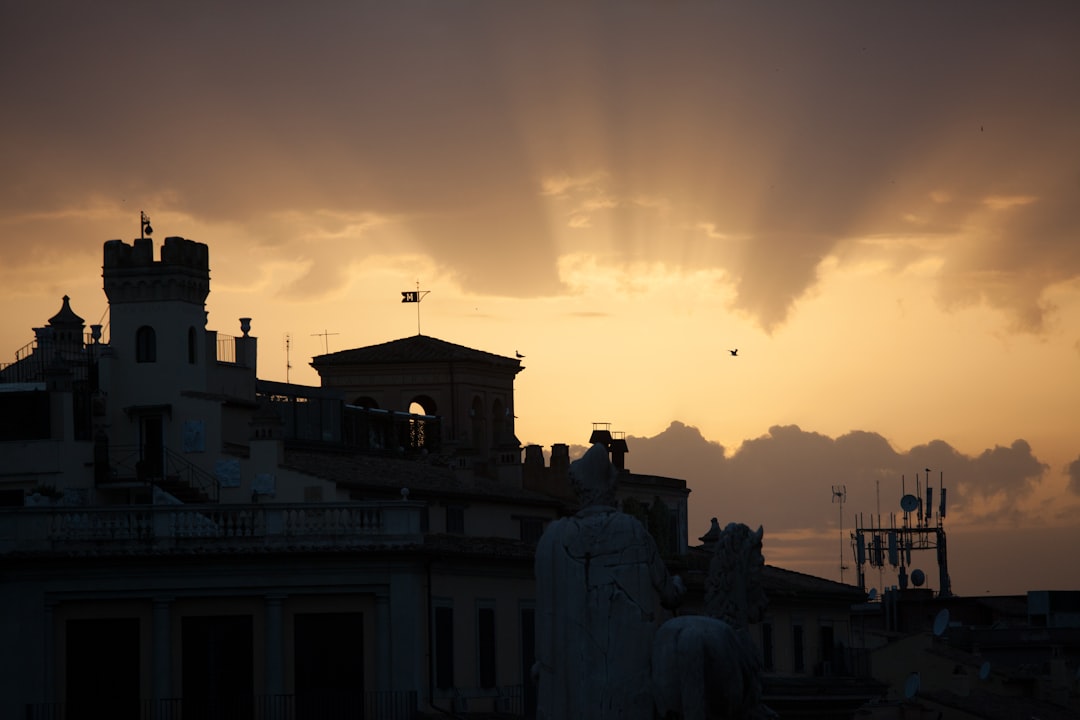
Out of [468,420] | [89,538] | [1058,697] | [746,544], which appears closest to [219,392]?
[89,538]

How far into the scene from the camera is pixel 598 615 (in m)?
17.2

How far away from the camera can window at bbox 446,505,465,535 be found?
62531 mm

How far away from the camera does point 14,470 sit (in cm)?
6238

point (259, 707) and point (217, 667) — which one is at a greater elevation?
point (217, 667)

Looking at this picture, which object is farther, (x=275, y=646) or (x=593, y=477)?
(x=275, y=646)

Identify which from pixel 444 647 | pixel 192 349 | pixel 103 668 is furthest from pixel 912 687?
pixel 103 668

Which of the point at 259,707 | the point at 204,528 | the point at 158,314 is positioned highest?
the point at 158,314

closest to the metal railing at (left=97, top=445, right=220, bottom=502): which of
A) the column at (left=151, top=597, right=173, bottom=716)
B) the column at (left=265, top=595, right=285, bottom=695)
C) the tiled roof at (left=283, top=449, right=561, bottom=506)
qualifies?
the tiled roof at (left=283, top=449, right=561, bottom=506)

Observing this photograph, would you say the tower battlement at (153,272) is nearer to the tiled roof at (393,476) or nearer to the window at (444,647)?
the tiled roof at (393,476)

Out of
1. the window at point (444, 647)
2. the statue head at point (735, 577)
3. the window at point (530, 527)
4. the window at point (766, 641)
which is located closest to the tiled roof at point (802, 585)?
the window at point (766, 641)

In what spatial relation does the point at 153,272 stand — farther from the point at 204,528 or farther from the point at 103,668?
the point at 103,668

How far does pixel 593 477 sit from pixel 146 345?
49.3 m

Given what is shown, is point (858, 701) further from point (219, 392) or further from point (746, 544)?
point (219, 392)

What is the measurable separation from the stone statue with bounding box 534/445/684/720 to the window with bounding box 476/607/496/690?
40.4 metres
